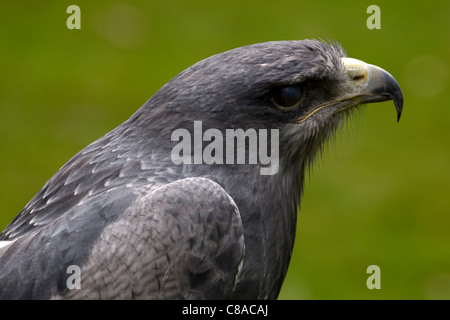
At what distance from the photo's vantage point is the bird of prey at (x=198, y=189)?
4.52m

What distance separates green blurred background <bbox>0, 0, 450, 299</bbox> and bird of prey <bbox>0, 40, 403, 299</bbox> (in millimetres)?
4634

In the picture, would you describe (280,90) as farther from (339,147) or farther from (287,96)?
(339,147)

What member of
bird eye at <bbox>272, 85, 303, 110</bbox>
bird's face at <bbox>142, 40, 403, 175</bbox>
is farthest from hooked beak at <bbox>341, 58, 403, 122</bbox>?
→ bird eye at <bbox>272, 85, 303, 110</bbox>

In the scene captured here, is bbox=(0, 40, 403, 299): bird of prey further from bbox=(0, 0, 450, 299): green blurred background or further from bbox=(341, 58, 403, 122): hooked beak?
bbox=(0, 0, 450, 299): green blurred background

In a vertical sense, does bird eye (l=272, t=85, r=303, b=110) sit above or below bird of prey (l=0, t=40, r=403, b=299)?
above

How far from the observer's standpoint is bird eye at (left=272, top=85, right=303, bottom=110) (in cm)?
521

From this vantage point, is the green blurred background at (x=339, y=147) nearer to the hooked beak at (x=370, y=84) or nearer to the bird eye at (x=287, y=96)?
the hooked beak at (x=370, y=84)

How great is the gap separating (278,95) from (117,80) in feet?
28.1

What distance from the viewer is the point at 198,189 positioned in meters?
4.75

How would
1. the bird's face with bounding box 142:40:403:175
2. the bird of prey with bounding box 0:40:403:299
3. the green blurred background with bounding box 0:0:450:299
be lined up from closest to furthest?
the bird of prey with bounding box 0:40:403:299 → the bird's face with bounding box 142:40:403:175 → the green blurred background with bounding box 0:0:450:299

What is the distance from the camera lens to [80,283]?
4.47 metres

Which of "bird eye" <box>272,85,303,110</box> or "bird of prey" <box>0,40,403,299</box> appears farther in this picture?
"bird eye" <box>272,85,303,110</box>

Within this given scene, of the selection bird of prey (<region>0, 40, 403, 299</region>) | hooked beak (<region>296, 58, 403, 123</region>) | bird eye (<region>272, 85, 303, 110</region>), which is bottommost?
bird of prey (<region>0, 40, 403, 299</region>)

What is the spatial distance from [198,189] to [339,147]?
5363 mm
